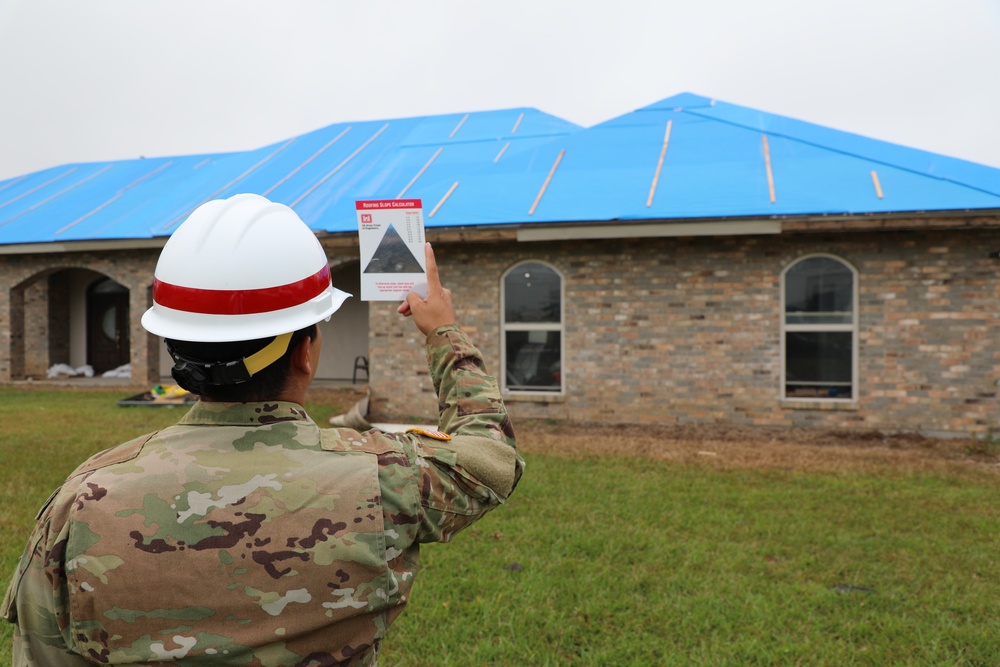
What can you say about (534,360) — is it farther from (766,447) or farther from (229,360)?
(229,360)

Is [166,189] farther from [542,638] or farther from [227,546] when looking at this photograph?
[227,546]

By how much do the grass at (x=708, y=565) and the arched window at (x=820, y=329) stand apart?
1846mm

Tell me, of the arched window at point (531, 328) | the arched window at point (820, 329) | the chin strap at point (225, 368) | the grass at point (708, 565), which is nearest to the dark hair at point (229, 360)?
the chin strap at point (225, 368)

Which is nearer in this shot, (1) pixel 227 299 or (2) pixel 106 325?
(1) pixel 227 299

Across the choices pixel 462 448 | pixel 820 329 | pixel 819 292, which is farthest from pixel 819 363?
pixel 462 448

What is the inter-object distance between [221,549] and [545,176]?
10.3 m

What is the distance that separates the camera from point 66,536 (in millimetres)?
1088

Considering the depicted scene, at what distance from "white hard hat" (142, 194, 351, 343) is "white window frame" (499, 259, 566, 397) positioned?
8.64 meters

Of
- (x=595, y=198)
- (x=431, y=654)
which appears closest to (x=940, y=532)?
(x=431, y=654)

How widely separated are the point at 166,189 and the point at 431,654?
1591 cm

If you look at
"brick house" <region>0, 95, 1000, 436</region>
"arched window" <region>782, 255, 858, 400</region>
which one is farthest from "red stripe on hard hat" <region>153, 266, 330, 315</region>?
"arched window" <region>782, 255, 858, 400</region>

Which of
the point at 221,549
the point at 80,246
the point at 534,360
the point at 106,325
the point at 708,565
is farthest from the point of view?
the point at 106,325

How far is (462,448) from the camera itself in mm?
1296

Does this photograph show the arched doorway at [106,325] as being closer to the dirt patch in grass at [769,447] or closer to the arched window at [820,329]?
the dirt patch in grass at [769,447]
